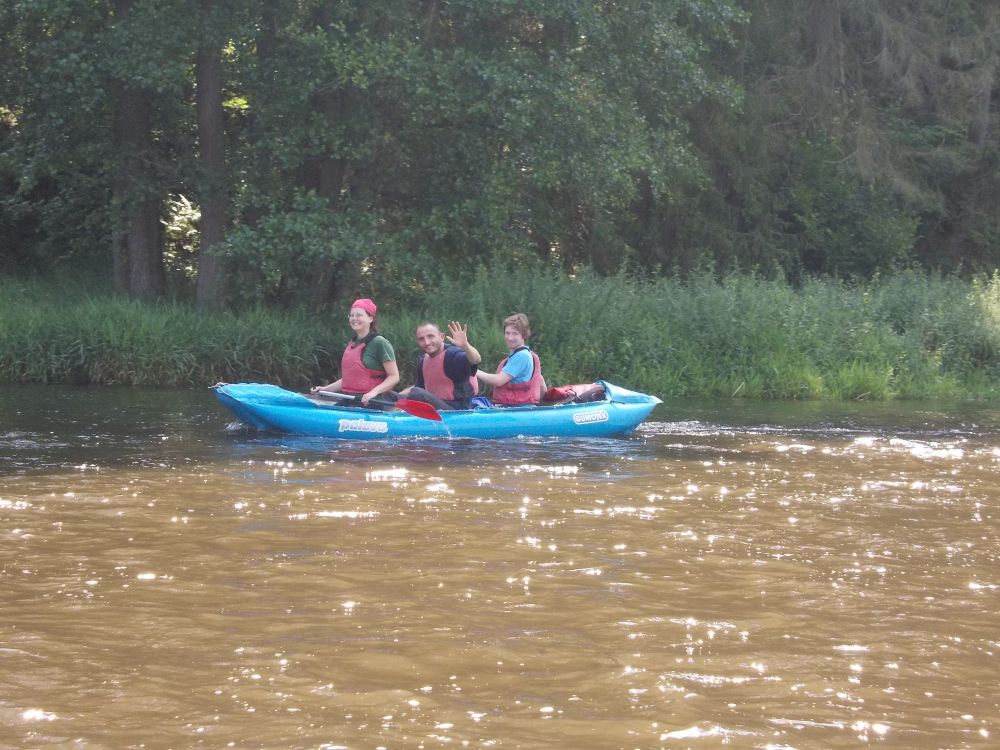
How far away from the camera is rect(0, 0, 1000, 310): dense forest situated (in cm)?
1560

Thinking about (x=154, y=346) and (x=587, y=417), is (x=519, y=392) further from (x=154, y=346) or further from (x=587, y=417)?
(x=154, y=346)

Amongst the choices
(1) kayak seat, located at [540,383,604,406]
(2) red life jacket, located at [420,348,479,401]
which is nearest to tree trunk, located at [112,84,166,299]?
(2) red life jacket, located at [420,348,479,401]

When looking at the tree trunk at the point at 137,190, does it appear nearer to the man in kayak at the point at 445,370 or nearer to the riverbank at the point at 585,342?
the riverbank at the point at 585,342

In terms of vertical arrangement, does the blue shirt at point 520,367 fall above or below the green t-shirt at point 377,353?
below

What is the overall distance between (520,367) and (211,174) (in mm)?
7788

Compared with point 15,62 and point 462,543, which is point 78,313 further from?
point 462,543

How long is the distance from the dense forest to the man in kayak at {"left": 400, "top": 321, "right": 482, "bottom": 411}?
16.2 feet

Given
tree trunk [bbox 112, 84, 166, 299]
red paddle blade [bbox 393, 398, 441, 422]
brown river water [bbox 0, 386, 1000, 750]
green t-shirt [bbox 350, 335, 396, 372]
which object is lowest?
brown river water [bbox 0, 386, 1000, 750]

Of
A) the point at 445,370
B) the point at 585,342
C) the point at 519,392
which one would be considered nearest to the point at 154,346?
the point at 585,342

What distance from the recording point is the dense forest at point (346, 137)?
15.6 metres

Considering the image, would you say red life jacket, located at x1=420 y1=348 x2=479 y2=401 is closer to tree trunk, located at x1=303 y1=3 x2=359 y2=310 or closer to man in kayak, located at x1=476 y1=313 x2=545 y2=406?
man in kayak, located at x1=476 y1=313 x2=545 y2=406

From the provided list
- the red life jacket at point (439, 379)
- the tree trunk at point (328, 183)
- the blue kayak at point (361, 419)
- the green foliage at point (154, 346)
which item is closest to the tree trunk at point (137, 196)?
the green foliage at point (154, 346)

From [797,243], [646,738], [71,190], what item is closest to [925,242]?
[797,243]

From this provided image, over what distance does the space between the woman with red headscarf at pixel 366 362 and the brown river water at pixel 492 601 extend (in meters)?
1.25
